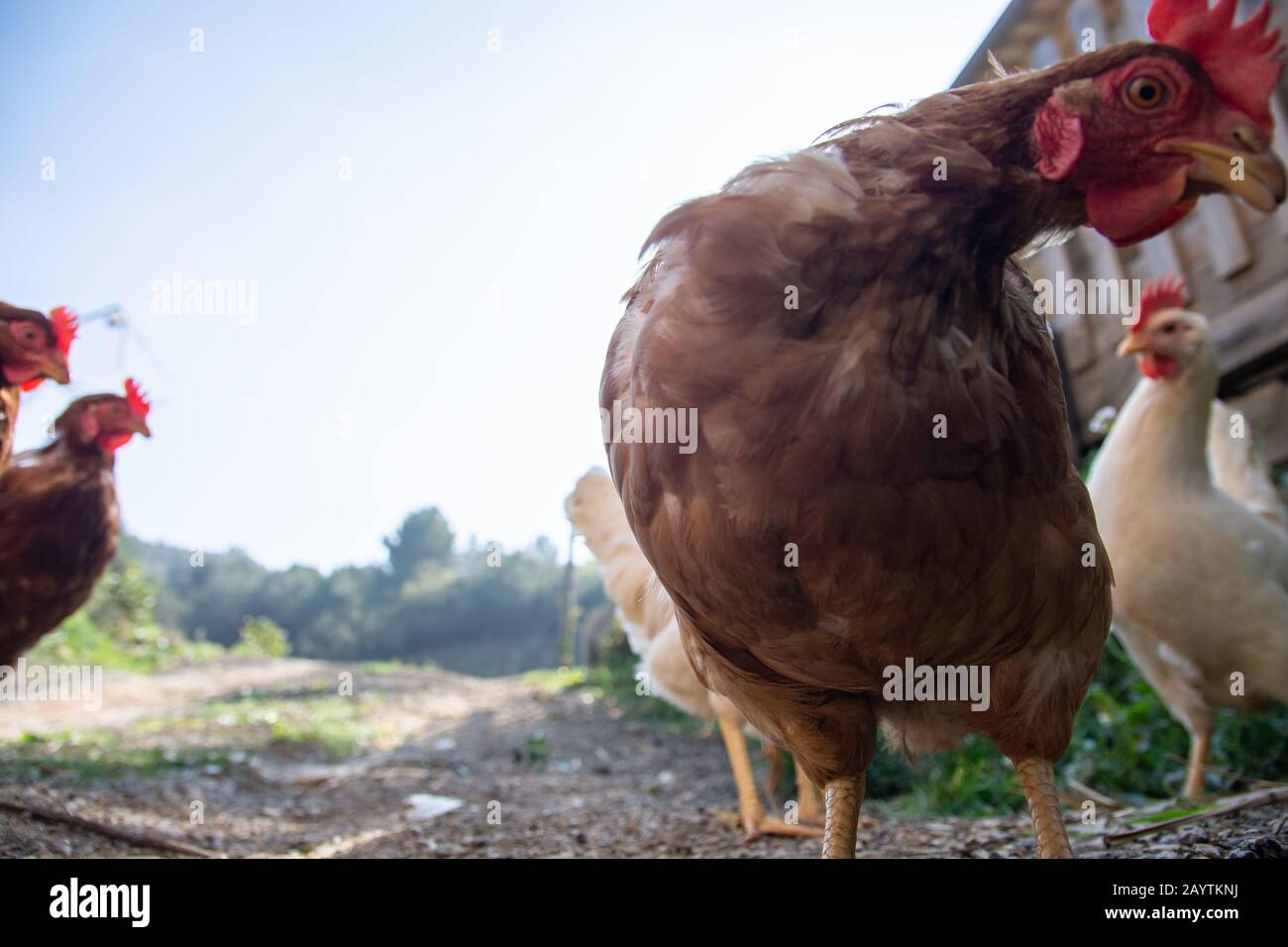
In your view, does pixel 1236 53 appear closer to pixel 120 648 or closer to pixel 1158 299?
pixel 1158 299

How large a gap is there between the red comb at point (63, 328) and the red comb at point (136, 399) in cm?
50

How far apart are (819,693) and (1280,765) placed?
9.30ft

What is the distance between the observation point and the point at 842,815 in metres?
1.76

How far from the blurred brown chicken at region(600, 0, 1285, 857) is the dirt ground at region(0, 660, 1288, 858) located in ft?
3.14

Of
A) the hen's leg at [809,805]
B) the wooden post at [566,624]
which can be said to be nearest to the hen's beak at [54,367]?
the hen's leg at [809,805]

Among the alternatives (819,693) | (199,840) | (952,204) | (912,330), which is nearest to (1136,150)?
(952,204)

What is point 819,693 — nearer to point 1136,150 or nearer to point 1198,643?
point 1136,150

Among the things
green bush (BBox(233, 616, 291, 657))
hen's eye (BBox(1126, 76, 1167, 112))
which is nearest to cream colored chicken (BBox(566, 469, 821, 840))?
hen's eye (BBox(1126, 76, 1167, 112))

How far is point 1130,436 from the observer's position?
304 centimetres

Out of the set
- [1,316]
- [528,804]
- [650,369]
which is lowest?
[528,804]

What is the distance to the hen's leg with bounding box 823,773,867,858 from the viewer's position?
1.73 metres

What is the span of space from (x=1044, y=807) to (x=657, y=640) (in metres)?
1.96

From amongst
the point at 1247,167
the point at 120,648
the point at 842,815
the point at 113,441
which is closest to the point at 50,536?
the point at 113,441
